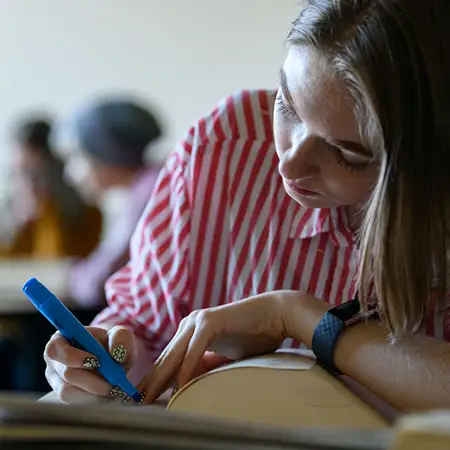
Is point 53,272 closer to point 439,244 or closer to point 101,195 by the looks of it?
point 101,195

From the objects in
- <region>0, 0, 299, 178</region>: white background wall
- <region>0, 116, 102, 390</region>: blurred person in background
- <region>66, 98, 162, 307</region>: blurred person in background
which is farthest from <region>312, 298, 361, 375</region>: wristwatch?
<region>0, 0, 299, 178</region>: white background wall

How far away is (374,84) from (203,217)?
30cm

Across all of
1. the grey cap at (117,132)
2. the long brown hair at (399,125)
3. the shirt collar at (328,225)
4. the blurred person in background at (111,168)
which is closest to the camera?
the long brown hair at (399,125)

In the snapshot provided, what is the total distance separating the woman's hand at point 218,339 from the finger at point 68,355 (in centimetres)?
5

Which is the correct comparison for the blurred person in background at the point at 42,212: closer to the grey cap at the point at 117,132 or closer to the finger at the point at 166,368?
the grey cap at the point at 117,132

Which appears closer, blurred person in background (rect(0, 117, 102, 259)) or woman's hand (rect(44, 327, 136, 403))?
woman's hand (rect(44, 327, 136, 403))

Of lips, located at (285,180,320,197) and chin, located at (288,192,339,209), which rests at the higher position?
lips, located at (285,180,320,197)

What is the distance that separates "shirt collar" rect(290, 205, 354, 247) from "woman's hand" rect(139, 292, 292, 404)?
0.12 m

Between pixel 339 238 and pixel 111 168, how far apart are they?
1.54 metres

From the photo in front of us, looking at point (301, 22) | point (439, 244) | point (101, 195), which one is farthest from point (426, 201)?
point (101, 195)

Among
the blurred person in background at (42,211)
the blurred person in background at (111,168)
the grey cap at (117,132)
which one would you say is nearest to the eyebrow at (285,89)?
the blurred person in background at (111,168)

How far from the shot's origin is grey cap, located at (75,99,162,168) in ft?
7.57

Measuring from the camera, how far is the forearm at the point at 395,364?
0.68 m

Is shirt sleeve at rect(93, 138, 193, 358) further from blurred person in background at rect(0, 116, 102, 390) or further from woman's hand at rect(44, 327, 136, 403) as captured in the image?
blurred person in background at rect(0, 116, 102, 390)
